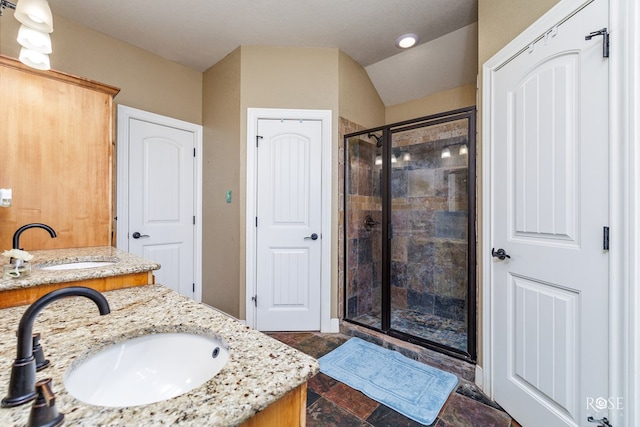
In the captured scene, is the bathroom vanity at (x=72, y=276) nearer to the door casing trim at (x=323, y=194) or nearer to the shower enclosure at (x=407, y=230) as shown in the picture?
the door casing trim at (x=323, y=194)

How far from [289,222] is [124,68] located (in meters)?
2.11

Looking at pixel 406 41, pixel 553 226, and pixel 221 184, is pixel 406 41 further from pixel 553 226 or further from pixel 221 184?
pixel 221 184

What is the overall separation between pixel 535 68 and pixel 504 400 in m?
1.82

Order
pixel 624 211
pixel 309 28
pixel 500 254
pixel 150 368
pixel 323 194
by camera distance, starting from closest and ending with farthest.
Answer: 1. pixel 150 368
2. pixel 624 211
3. pixel 500 254
4. pixel 309 28
5. pixel 323 194

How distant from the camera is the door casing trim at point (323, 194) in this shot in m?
2.63

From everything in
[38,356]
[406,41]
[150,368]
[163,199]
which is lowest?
[150,368]

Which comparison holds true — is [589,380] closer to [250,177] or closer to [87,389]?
[87,389]

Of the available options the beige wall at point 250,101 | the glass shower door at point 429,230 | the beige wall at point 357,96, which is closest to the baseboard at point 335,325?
the beige wall at point 250,101

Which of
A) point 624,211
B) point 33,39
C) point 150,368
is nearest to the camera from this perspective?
point 150,368

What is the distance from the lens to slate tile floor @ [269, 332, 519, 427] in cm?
150

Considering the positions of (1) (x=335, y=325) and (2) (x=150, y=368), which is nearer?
→ (2) (x=150, y=368)

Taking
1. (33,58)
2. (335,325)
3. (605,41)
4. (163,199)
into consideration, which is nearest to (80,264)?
(33,58)

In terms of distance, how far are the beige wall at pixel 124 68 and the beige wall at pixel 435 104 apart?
229 centimetres

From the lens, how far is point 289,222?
2.67m
